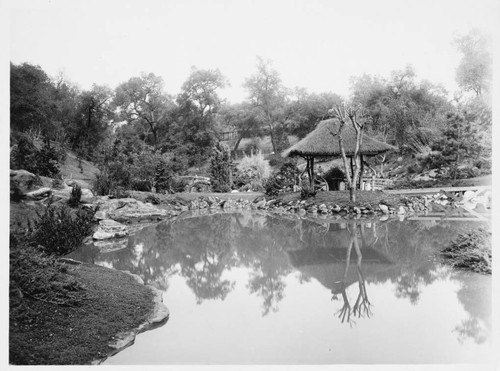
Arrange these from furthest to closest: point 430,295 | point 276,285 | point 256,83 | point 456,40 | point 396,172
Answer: point 396,172, point 256,83, point 456,40, point 276,285, point 430,295

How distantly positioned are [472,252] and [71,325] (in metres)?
4.17

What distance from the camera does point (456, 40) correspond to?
448cm

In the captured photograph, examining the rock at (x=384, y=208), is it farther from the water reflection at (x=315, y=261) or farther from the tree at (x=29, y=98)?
the tree at (x=29, y=98)

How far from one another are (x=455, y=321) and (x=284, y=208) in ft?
22.3

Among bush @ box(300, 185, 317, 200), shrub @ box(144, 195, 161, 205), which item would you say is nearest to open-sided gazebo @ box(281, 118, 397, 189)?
bush @ box(300, 185, 317, 200)

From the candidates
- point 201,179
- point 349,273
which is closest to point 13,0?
point 349,273

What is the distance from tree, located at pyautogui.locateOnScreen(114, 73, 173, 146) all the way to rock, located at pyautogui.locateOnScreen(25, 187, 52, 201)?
190 cm

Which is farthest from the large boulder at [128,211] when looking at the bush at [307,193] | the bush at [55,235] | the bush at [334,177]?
the bush at [334,177]

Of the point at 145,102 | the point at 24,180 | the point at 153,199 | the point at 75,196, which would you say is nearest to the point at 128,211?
the point at 153,199

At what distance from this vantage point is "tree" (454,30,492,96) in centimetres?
415

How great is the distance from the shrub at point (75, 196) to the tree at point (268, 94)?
3.65 m

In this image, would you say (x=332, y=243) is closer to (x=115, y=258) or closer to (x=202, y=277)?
(x=202, y=277)

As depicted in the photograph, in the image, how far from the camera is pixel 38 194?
4664mm

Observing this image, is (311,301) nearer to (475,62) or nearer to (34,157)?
(475,62)
